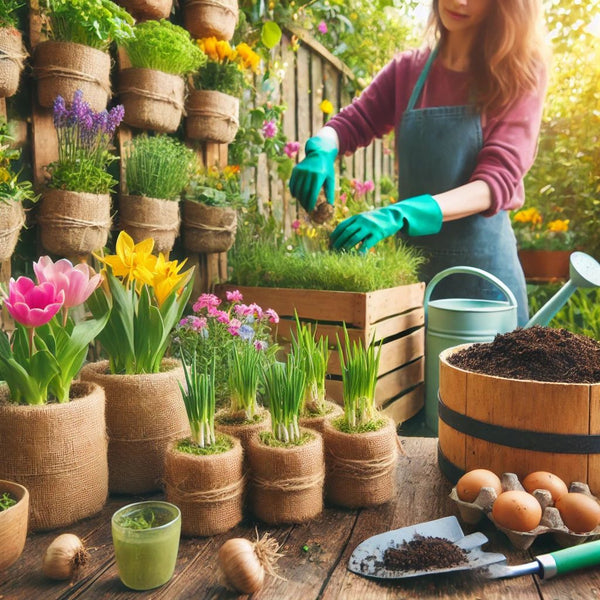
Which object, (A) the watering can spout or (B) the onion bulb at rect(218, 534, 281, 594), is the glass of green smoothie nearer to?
(B) the onion bulb at rect(218, 534, 281, 594)

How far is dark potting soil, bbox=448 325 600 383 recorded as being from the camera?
1100mm

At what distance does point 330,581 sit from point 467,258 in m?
1.79

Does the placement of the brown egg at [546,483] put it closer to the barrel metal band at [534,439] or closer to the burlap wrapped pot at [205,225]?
the barrel metal band at [534,439]

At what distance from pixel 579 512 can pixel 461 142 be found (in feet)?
5.53

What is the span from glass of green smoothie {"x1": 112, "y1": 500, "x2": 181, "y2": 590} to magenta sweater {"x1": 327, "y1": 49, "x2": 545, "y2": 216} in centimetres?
178

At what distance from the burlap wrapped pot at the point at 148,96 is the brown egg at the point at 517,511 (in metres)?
1.39

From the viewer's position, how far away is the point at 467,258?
2.45 m

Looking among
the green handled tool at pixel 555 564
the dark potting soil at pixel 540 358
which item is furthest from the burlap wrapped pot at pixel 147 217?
the green handled tool at pixel 555 564

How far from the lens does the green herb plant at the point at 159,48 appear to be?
172 cm

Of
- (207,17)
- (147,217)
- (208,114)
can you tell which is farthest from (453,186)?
(147,217)

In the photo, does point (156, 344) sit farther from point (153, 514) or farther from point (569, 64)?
point (569, 64)

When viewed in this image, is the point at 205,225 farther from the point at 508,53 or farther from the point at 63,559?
the point at 63,559

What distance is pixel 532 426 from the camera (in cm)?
106

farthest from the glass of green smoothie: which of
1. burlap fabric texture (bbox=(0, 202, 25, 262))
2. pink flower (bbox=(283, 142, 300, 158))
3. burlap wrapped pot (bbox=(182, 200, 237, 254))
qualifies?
pink flower (bbox=(283, 142, 300, 158))
